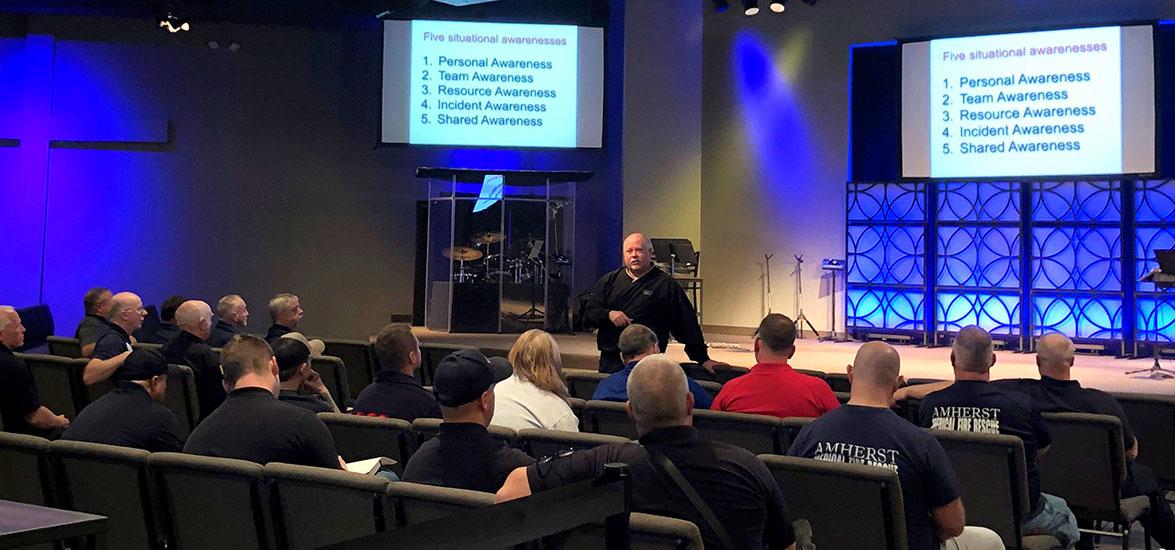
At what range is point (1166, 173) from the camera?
418 inches

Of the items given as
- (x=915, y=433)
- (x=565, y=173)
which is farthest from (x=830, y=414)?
(x=565, y=173)

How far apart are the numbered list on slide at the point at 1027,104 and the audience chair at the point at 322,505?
384 inches

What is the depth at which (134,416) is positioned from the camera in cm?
390

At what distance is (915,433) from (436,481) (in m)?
1.34

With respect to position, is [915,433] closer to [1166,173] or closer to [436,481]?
[436,481]

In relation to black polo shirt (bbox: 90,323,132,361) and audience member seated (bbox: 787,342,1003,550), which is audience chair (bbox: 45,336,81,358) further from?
audience member seated (bbox: 787,342,1003,550)

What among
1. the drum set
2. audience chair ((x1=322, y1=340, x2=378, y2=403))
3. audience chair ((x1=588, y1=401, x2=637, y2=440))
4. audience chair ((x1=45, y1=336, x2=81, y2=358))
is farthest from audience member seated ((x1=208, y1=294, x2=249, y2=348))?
the drum set

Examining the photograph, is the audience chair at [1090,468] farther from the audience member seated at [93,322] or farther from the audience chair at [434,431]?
the audience member seated at [93,322]

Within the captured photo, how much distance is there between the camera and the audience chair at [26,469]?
3.45 meters

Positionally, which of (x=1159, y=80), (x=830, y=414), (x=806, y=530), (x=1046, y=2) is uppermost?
(x=1046, y=2)

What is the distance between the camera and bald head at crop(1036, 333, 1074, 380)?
14.9ft

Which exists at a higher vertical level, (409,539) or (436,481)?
(409,539)

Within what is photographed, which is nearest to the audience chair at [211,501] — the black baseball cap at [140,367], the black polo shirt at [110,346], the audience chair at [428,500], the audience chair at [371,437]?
the audience chair at [428,500]

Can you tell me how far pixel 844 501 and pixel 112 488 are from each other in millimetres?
2150
